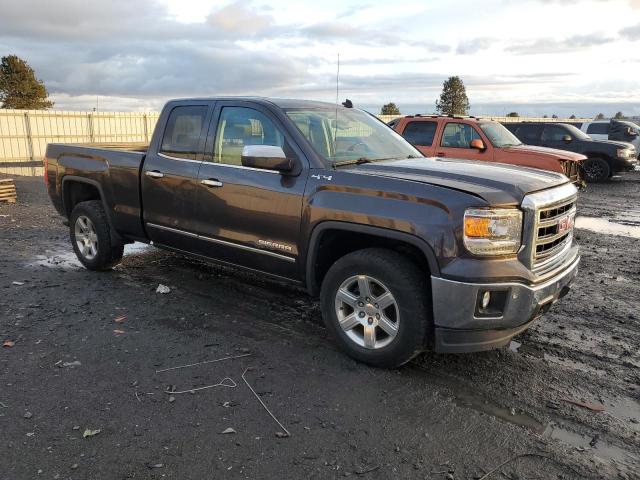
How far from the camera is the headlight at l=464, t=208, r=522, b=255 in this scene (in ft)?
11.1

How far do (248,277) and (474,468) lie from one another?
3.71 meters

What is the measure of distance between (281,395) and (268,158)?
1748 millimetres

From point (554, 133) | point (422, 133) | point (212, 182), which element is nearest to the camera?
point (212, 182)

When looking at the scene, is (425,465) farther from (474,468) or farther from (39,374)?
(39,374)

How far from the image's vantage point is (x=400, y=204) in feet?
11.8

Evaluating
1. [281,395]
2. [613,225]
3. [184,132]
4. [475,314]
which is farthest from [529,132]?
[281,395]

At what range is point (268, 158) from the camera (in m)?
4.10

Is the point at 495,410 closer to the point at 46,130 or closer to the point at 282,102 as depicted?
the point at 282,102

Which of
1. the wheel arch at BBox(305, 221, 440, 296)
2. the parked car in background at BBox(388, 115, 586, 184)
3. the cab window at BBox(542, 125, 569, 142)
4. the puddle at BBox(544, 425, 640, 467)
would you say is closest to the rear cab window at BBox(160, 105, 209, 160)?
the wheel arch at BBox(305, 221, 440, 296)

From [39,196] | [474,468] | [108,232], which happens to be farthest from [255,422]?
[39,196]

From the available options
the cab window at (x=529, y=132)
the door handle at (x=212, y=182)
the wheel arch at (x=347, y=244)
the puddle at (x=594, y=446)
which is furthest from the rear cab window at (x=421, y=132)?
the puddle at (x=594, y=446)

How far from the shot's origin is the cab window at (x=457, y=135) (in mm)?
11438

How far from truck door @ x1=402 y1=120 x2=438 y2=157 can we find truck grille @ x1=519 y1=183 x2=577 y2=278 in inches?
301

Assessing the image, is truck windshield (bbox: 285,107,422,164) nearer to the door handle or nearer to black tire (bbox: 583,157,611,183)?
the door handle
